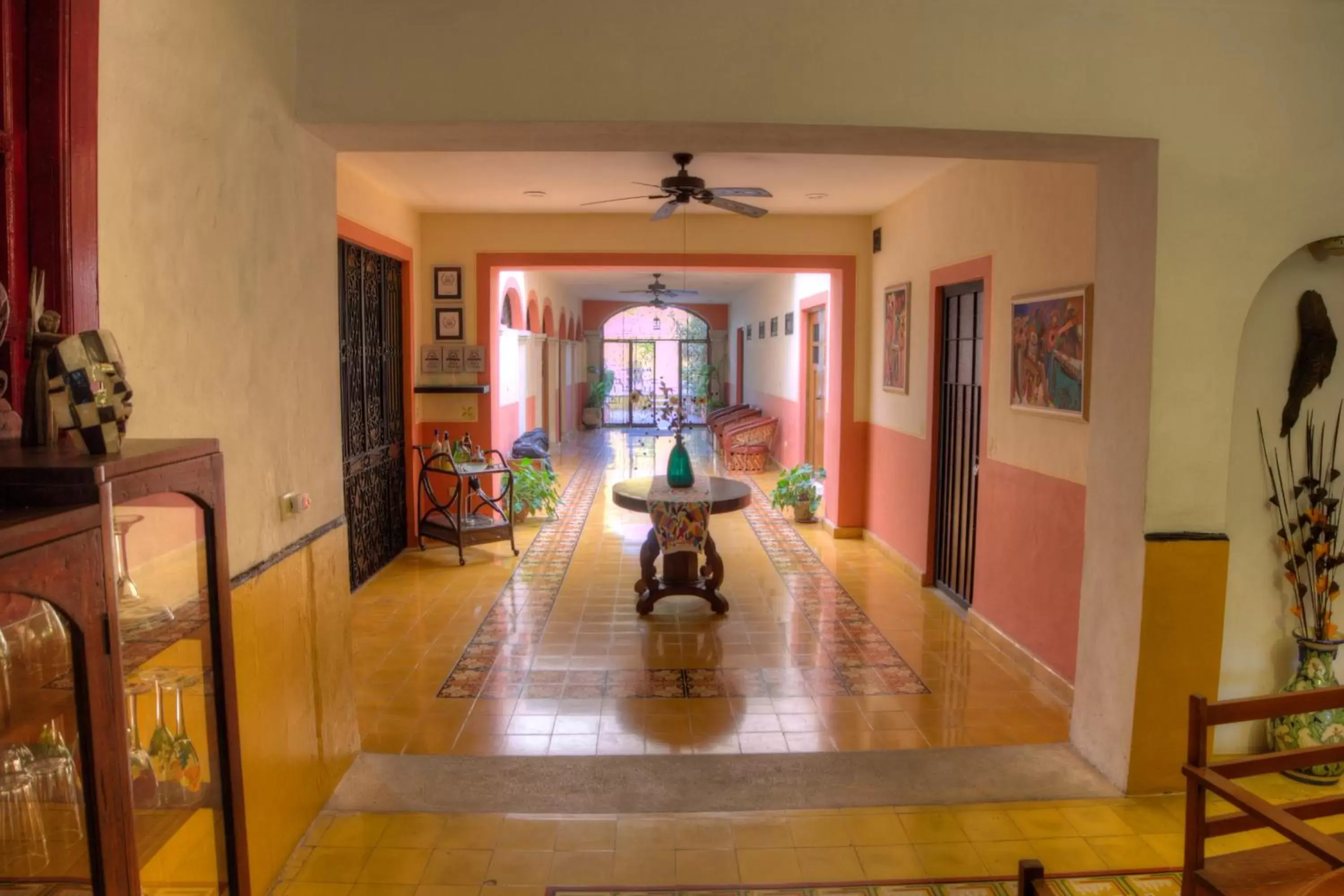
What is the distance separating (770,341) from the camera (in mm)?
13375

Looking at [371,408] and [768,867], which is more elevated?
[371,408]

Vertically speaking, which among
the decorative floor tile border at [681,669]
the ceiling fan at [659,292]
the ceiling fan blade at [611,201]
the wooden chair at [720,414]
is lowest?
the decorative floor tile border at [681,669]

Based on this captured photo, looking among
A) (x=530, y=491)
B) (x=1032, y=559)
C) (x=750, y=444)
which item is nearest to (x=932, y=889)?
(x=1032, y=559)

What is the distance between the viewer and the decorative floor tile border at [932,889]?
2693 millimetres

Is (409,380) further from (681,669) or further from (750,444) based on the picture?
(750,444)

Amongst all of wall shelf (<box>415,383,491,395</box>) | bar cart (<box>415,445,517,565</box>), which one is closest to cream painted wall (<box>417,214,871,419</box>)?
wall shelf (<box>415,383,491,395</box>)

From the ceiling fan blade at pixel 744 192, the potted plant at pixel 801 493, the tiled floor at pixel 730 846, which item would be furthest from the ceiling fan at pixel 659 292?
the tiled floor at pixel 730 846

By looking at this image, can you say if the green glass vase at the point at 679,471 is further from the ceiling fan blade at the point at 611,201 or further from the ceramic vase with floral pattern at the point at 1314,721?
the ceramic vase with floral pattern at the point at 1314,721

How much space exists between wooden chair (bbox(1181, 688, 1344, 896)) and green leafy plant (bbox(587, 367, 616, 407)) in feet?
56.2

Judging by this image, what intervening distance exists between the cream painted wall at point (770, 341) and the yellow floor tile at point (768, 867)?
8312 millimetres

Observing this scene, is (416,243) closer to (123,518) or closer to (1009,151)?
(1009,151)

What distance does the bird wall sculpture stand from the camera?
10.9 feet

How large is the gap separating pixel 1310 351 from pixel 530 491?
616 cm

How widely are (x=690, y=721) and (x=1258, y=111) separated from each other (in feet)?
10.6
